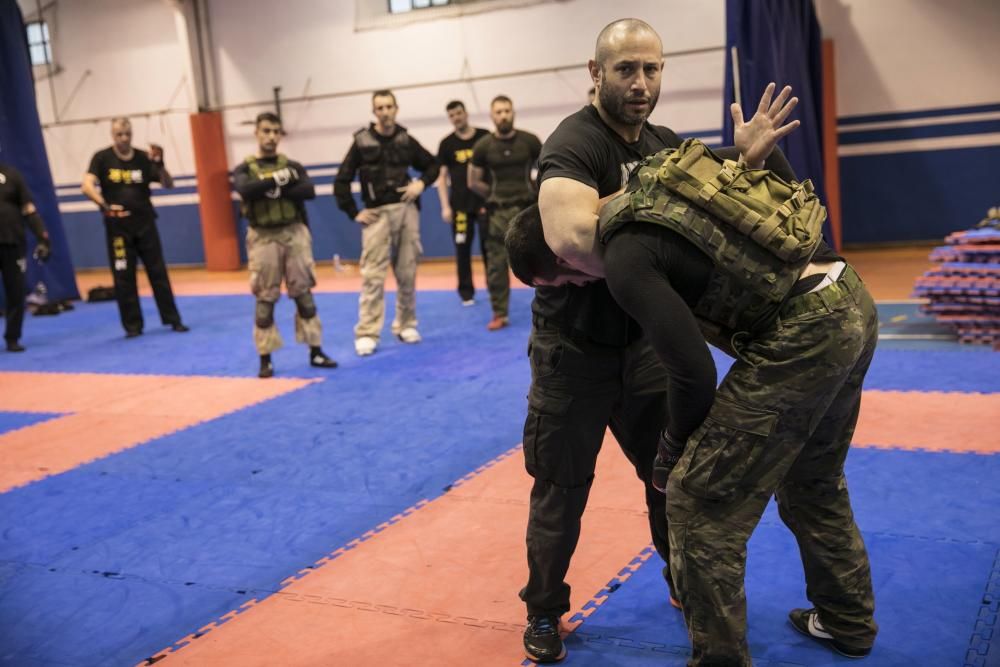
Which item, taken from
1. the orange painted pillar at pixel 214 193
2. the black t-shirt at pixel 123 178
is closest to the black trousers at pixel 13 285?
the black t-shirt at pixel 123 178

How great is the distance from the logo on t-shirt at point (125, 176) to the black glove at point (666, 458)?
29.9 ft

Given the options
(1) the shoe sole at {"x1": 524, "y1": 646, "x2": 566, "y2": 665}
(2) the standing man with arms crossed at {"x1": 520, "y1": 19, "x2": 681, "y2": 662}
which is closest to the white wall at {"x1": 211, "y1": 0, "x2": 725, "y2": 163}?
(2) the standing man with arms crossed at {"x1": 520, "y1": 19, "x2": 681, "y2": 662}

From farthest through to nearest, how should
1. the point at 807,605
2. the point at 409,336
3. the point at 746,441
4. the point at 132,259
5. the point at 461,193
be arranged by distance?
the point at 461,193 → the point at 132,259 → the point at 409,336 → the point at 807,605 → the point at 746,441

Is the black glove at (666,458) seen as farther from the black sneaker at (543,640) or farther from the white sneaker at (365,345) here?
the white sneaker at (365,345)

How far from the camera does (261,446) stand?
246 inches

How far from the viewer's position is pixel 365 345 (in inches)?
350

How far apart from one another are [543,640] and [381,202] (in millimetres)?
6150

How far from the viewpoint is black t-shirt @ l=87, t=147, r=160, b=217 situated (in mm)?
10453

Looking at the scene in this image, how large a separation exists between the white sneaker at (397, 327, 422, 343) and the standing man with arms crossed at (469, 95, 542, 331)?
0.74 m

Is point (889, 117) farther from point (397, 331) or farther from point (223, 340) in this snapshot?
point (223, 340)

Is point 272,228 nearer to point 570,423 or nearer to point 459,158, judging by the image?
point 459,158

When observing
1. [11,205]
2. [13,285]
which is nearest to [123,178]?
[11,205]

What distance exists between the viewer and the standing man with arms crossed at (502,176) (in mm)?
9359

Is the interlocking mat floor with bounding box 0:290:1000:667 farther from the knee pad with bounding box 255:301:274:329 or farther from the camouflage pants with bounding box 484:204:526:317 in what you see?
the camouflage pants with bounding box 484:204:526:317
